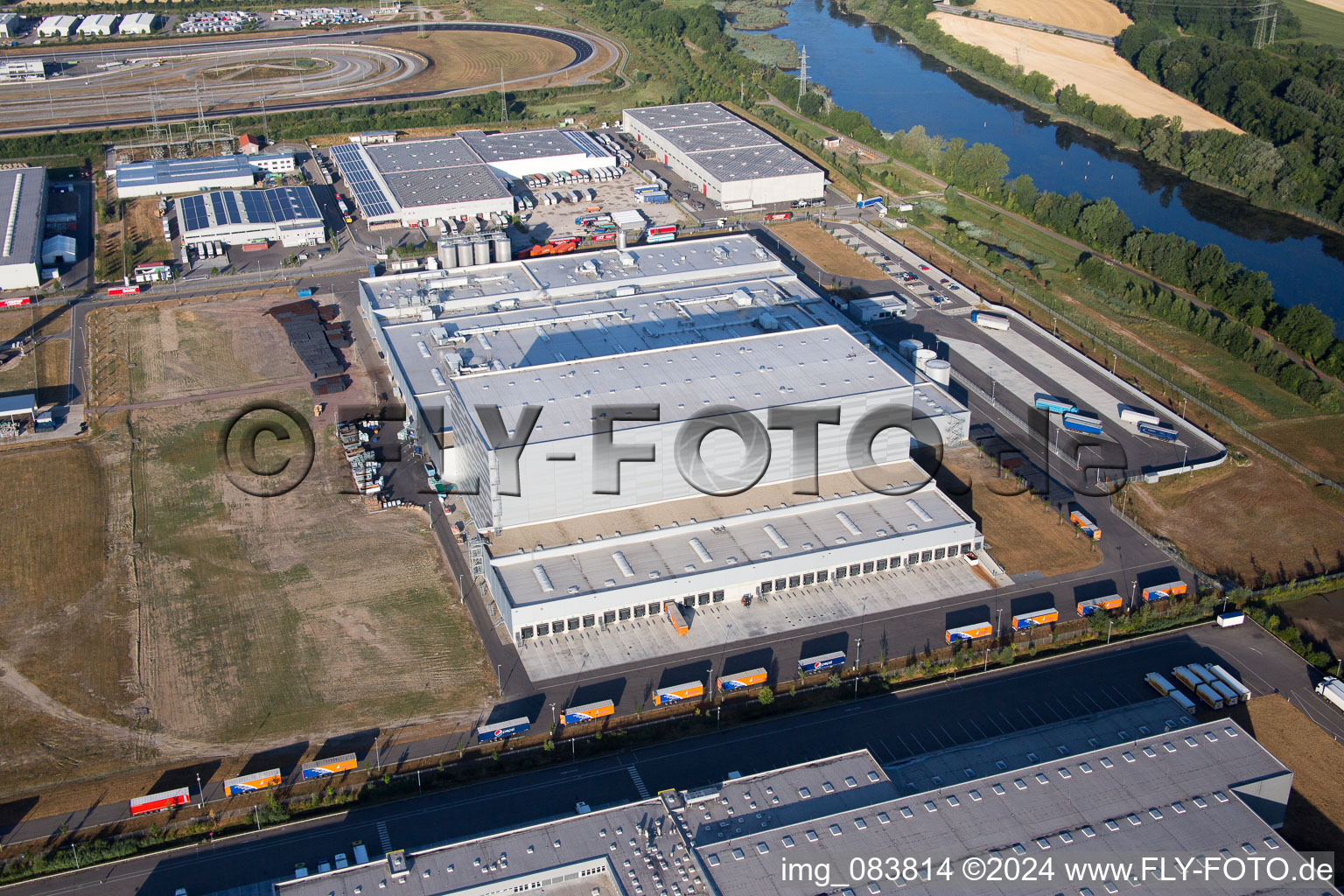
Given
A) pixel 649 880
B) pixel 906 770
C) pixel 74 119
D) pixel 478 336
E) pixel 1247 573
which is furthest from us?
pixel 74 119

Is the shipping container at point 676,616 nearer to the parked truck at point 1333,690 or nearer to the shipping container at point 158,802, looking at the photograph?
the shipping container at point 158,802

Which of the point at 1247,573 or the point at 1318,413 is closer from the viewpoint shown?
the point at 1247,573

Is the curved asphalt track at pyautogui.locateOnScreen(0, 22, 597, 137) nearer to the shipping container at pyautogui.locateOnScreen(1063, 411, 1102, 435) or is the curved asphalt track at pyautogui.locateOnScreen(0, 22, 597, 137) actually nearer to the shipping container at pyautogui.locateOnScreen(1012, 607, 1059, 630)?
the shipping container at pyautogui.locateOnScreen(1063, 411, 1102, 435)

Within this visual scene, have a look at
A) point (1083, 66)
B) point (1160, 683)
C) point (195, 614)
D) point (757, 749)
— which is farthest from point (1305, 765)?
point (1083, 66)

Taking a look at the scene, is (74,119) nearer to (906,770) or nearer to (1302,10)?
(906,770)

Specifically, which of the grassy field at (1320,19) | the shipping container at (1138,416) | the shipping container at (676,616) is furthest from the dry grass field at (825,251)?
the grassy field at (1320,19)

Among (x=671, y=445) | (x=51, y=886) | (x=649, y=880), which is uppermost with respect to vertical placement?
(x=671, y=445)

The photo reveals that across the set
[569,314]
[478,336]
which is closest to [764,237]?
[569,314]
